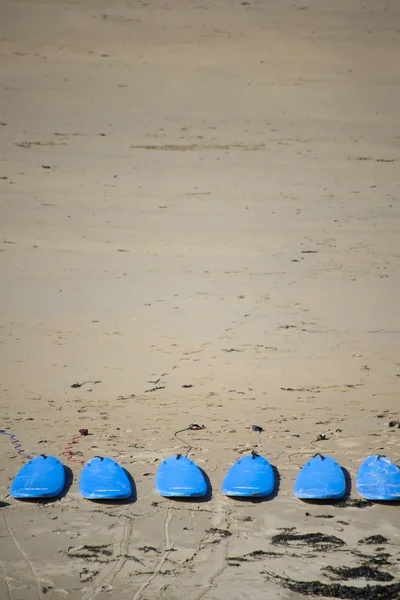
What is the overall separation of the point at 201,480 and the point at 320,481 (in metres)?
0.88

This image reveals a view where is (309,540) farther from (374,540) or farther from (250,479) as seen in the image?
(250,479)

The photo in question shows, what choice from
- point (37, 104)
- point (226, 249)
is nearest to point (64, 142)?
point (37, 104)

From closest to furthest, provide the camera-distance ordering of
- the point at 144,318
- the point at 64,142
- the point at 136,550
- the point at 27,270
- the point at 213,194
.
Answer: the point at 136,550, the point at 144,318, the point at 27,270, the point at 213,194, the point at 64,142

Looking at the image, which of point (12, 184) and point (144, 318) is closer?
point (144, 318)

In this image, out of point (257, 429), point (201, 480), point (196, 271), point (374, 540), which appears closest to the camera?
point (374, 540)

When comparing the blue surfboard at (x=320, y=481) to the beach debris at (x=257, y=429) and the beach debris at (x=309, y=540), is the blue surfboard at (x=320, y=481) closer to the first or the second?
the beach debris at (x=309, y=540)

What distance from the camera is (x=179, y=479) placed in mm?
5770

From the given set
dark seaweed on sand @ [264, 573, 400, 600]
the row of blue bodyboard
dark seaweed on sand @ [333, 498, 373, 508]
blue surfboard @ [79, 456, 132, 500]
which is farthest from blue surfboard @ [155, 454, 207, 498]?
dark seaweed on sand @ [264, 573, 400, 600]

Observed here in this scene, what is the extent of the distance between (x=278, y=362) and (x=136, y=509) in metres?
2.30

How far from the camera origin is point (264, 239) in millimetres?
9227

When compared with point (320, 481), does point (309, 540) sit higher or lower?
lower

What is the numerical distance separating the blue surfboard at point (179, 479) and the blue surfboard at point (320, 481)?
0.72m

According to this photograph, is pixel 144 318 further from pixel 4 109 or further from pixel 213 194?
pixel 4 109

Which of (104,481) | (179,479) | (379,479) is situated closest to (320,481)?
(379,479)
